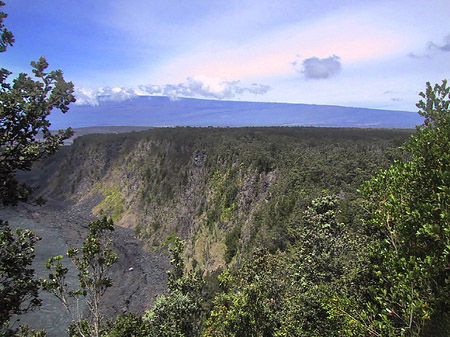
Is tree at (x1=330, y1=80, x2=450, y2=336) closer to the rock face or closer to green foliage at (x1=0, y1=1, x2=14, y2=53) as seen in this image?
green foliage at (x1=0, y1=1, x2=14, y2=53)

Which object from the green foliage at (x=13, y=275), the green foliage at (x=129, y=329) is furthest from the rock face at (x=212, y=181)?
the green foliage at (x=13, y=275)

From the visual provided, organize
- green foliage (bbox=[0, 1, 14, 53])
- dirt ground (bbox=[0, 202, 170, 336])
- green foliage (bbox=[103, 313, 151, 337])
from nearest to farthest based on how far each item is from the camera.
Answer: green foliage (bbox=[0, 1, 14, 53]) < green foliage (bbox=[103, 313, 151, 337]) < dirt ground (bbox=[0, 202, 170, 336])

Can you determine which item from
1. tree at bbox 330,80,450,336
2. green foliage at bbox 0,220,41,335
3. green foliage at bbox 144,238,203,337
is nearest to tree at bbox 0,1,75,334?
green foliage at bbox 0,220,41,335

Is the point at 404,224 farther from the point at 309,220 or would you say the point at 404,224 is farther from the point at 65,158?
the point at 65,158

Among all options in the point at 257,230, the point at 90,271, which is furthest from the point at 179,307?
the point at 257,230

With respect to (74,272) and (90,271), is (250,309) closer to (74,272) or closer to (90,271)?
(90,271)

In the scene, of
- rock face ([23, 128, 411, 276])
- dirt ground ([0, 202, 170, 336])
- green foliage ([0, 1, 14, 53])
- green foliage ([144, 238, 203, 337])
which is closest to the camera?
green foliage ([0, 1, 14, 53])

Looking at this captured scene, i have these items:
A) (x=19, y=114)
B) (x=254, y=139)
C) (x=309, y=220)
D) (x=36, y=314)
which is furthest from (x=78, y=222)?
(x=19, y=114)
